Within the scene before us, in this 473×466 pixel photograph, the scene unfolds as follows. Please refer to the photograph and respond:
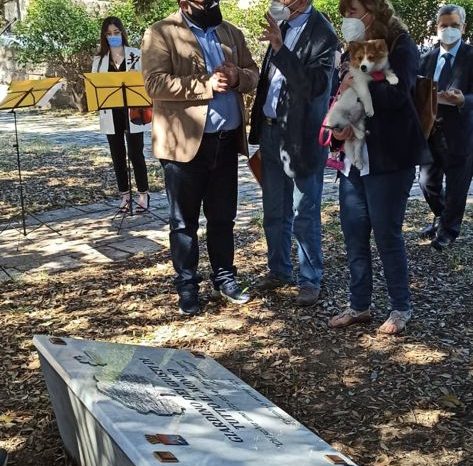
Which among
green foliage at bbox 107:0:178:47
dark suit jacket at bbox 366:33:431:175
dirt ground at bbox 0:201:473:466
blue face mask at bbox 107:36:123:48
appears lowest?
dirt ground at bbox 0:201:473:466

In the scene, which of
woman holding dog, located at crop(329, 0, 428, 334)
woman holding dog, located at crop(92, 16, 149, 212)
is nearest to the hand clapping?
woman holding dog, located at crop(329, 0, 428, 334)

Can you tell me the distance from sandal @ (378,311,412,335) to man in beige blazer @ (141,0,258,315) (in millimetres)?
1201

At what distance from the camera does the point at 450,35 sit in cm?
524

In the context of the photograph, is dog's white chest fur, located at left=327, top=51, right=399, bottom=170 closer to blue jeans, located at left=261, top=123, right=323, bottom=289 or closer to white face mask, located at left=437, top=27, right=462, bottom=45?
blue jeans, located at left=261, top=123, right=323, bottom=289

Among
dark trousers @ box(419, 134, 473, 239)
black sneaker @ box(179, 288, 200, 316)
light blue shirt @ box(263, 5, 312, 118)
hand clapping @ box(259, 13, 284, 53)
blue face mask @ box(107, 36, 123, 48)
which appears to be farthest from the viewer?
blue face mask @ box(107, 36, 123, 48)

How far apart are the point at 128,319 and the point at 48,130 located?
32.9ft

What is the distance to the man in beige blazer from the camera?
4082 mm

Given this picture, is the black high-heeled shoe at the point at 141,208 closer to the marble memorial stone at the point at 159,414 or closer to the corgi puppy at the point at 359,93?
the corgi puppy at the point at 359,93

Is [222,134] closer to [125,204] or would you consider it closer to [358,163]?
[358,163]

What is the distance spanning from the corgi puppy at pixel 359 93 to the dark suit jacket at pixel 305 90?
0.44 meters

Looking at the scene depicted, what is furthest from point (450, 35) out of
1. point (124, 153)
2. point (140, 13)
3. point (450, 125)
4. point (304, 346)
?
point (140, 13)

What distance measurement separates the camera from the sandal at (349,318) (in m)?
4.23

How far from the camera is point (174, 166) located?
4223 millimetres

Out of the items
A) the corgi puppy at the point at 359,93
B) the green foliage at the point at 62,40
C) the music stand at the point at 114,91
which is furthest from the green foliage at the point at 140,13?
the corgi puppy at the point at 359,93
